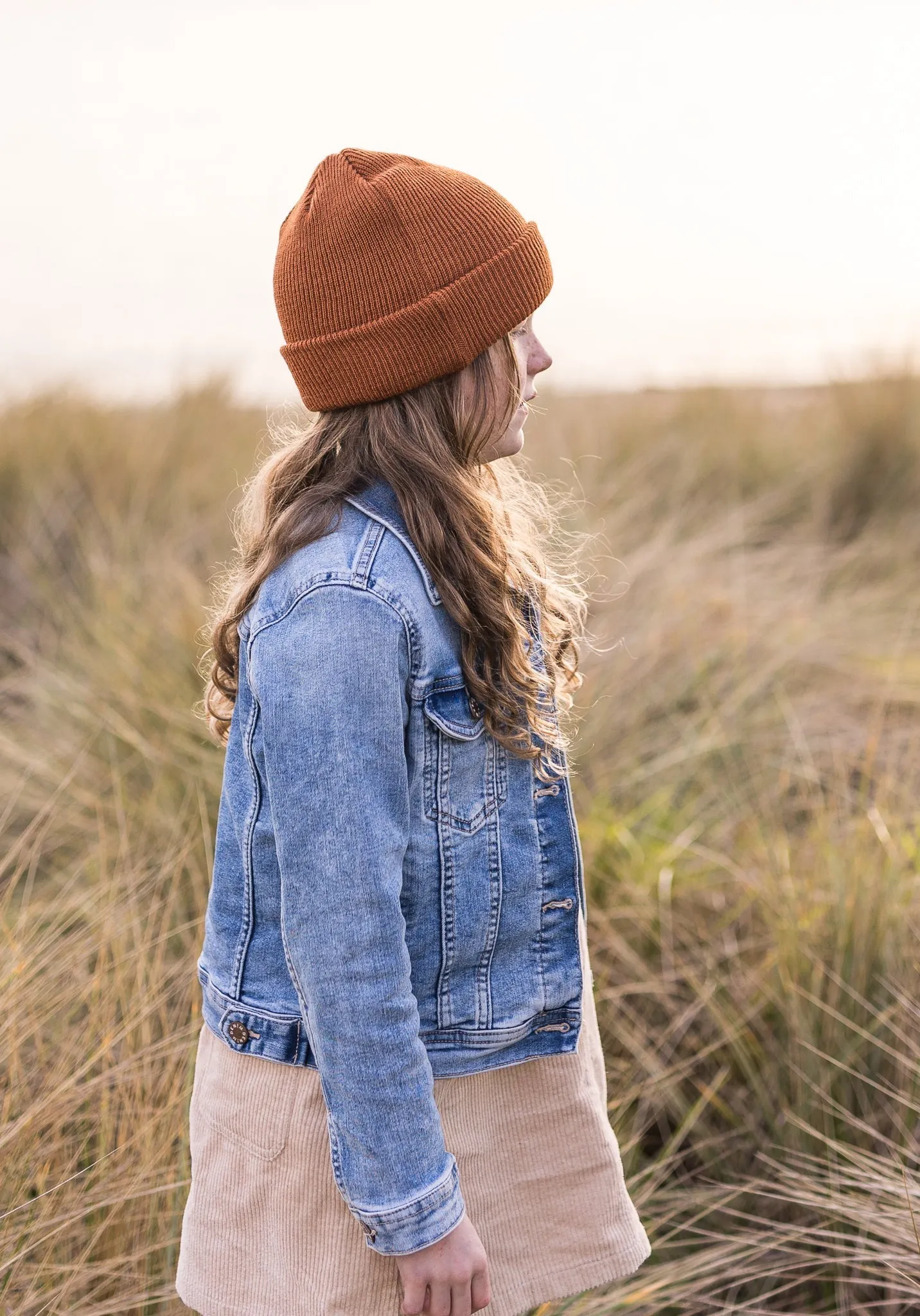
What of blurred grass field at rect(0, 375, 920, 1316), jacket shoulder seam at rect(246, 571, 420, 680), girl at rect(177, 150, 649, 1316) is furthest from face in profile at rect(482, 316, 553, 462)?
blurred grass field at rect(0, 375, 920, 1316)

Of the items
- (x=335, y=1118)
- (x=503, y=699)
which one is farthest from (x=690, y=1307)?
(x=503, y=699)

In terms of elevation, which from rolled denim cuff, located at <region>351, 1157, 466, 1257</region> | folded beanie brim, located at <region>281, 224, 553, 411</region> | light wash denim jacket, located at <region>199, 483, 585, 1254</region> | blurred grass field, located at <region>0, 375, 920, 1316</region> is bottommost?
blurred grass field, located at <region>0, 375, 920, 1316</region>

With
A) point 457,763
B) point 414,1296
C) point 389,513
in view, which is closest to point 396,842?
point 457,763

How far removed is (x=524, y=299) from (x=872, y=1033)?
1519 millimetres

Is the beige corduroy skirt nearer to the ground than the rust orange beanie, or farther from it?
nearer to the ground

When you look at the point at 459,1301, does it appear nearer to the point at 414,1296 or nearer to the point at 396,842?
the point at 414,1296

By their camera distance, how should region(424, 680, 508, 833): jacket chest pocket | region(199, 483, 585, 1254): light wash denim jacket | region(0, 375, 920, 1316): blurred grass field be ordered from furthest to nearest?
region(0, 375, 920, 1316): blurred grass field < region(424, 680, 508, 833): jacket chest pocket < region(199, 483, 585, 1254): light wash denim jacket

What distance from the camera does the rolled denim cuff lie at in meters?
1.10

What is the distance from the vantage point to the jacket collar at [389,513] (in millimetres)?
1180

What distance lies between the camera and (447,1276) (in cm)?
115

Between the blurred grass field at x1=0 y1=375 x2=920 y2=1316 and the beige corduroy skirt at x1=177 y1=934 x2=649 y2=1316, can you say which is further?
the blurred grass field at x1=0 y1=375 x2=920 y2=1316

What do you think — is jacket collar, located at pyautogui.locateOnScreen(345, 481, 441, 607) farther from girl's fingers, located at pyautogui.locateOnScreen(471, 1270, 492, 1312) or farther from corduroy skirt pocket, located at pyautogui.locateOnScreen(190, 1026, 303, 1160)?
girl's fingers, located at pyautogui.locateOnScreen(471, 1270, 492, 1312)

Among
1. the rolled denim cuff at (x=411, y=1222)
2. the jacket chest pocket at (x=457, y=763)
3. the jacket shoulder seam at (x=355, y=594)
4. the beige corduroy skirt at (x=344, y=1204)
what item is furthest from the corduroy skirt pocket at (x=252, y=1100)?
the jacket shoulder seam at (x=355, y=594)

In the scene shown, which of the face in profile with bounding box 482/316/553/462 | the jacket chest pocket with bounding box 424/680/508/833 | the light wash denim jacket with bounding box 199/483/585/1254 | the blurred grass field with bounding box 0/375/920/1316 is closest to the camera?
the light wash denim jacket with bounding box 199/483/585/1254
